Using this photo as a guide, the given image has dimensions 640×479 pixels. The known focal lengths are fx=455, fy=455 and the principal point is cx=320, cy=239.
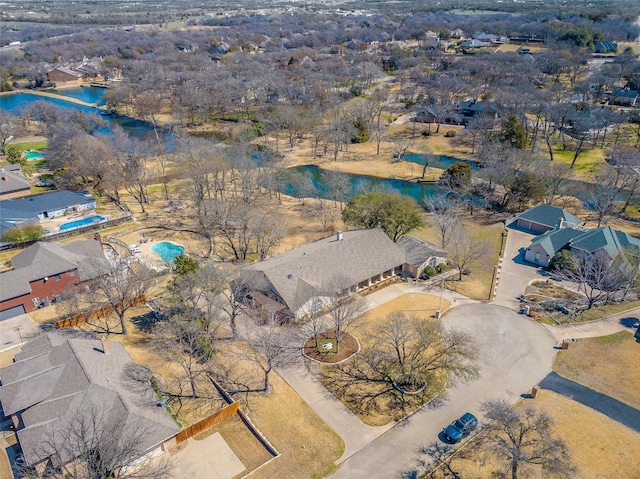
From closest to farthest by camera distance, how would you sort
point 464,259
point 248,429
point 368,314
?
point 248,429, point 368,314, point 464,259

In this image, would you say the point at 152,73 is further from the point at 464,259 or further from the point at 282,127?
the point at 464,259

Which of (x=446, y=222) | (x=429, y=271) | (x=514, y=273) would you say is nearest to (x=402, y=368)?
(x=429, y=271)

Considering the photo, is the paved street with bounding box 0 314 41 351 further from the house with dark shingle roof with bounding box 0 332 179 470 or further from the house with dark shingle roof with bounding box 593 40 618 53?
the house with dark shingle roof with bounding box 593 40 618 53

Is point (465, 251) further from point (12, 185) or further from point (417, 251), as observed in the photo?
point (12, 185)

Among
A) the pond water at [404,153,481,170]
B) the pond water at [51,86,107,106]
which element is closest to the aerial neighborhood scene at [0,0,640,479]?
the pond water at [404,153,481,170]

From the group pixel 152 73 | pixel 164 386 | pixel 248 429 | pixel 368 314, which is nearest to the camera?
pixel 248 429

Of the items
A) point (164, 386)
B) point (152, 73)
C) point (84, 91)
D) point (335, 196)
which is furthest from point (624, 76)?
point (84, 91)
